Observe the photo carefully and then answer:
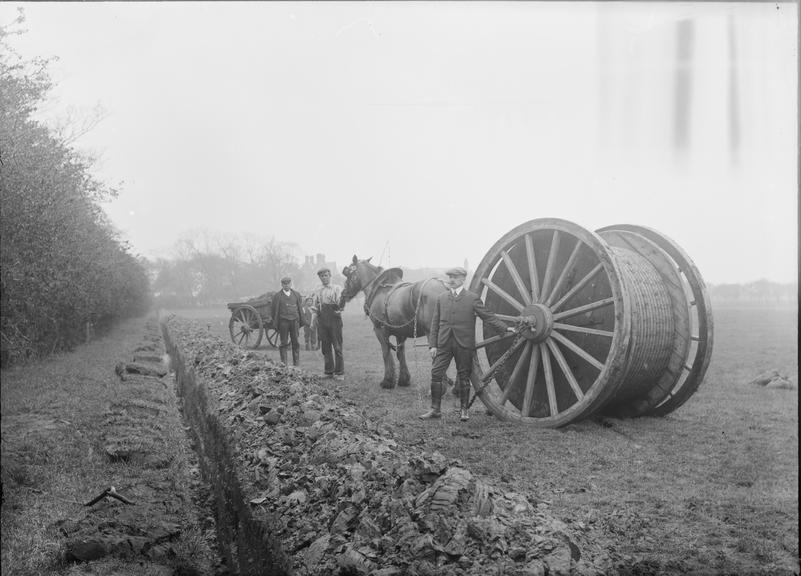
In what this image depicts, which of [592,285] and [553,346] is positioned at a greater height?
[592,285]

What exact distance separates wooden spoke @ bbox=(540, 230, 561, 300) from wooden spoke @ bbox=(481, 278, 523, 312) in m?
0.36

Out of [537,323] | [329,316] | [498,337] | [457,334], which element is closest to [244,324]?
[329,316]

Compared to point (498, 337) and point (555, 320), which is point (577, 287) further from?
point (498, 337)

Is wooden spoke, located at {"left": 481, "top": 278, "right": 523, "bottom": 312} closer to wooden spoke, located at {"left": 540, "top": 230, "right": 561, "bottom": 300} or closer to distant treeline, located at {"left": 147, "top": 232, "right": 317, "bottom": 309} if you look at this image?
wooden spoke, located at {"left": 540, "top": 230, "right": 561, "bottom": 300}

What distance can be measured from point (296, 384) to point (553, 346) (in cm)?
385

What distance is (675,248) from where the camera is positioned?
25.8 ft

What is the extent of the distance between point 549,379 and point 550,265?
1467 millimetres

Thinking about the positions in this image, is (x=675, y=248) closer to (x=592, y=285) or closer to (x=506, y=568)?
(x=592, y=285)

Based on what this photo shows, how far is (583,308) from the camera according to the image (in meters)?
7.25

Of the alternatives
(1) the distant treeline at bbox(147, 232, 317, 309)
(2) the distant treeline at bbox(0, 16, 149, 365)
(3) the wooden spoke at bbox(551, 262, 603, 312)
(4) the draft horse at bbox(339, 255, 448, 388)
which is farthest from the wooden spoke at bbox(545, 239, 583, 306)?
(1) the distant treeline at bbox(147, 232, 317, 309)

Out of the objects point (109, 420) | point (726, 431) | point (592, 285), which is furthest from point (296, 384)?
point (726, 431)

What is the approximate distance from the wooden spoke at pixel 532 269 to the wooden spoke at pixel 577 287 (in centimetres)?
33

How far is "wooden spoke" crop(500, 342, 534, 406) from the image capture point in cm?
802

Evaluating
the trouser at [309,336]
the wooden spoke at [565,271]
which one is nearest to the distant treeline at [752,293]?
the trouser at [309,336]
